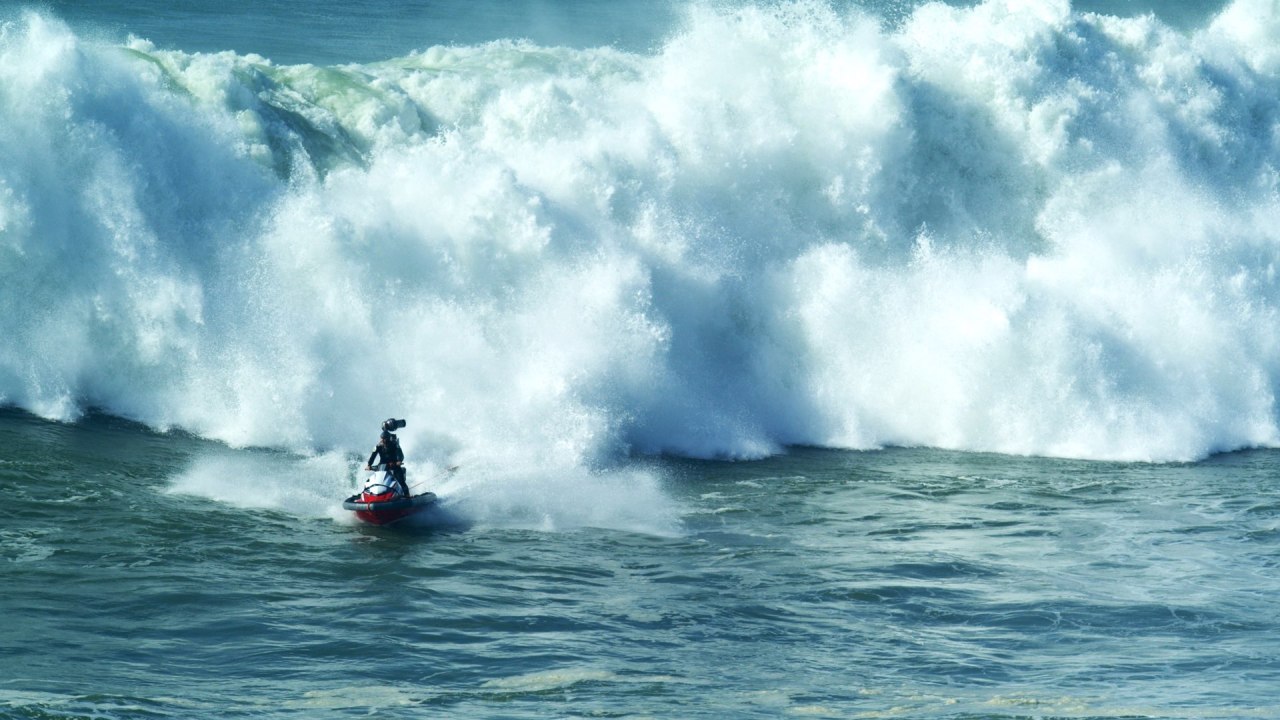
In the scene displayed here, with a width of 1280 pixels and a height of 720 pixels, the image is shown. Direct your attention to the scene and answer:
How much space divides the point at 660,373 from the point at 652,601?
7595mm

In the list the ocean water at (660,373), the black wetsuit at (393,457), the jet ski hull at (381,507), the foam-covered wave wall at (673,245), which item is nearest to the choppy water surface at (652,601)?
the ocean water at (660,373)

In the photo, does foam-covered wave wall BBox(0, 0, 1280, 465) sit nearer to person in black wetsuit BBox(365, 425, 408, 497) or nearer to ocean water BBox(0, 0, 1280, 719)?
ocean water BBox(0, 0, 1280, 719)

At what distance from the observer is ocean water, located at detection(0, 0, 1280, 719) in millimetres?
13711

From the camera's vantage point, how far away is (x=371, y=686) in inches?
492

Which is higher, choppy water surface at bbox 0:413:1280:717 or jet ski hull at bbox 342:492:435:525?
jet ski hull at bbox 342:492:435:525

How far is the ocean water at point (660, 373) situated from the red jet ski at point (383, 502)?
298 millimetres

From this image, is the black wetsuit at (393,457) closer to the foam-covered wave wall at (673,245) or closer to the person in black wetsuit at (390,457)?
the person in black wetsuit at (390,457)

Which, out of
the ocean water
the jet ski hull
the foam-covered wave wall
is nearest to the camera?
the ocean water

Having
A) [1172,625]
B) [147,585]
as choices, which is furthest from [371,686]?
[1172,625]

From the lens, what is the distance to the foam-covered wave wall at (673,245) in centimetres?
2155

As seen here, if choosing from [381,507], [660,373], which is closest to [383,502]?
[381,507]

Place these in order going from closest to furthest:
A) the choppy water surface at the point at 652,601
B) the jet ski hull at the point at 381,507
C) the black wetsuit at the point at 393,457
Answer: the choppy water surface at the point at 652,601
the jet ski hull at the point at 381,507
the black wetsuit at the point at 393,457

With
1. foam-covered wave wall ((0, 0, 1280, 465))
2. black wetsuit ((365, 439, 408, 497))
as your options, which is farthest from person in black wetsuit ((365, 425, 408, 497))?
foam-covered wave wall ((0, 0, 1280, 465))

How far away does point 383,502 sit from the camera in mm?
17406
